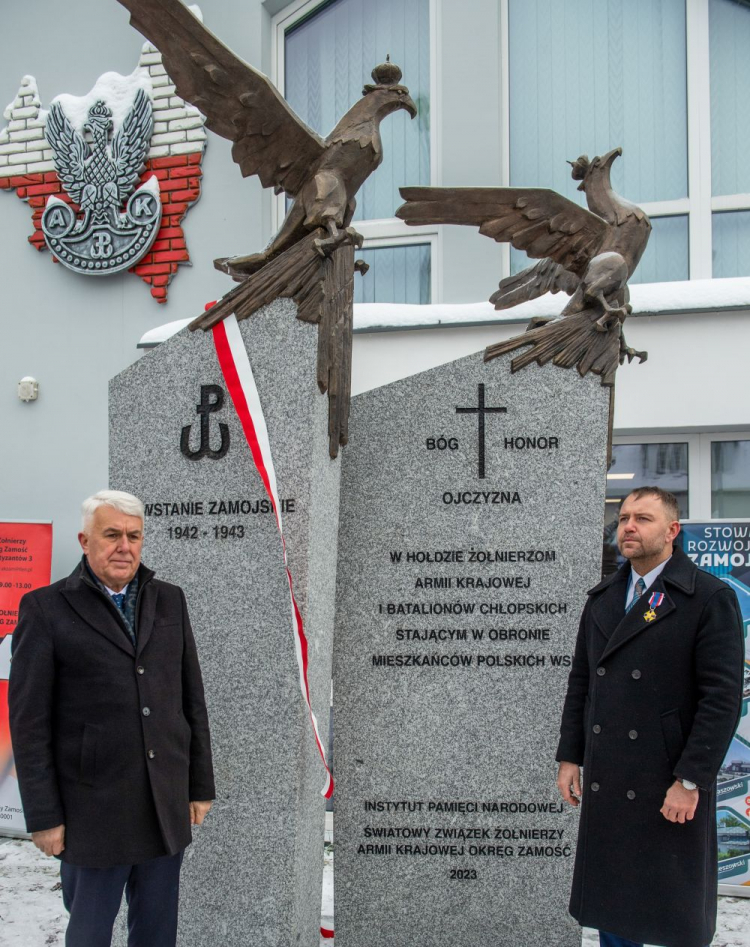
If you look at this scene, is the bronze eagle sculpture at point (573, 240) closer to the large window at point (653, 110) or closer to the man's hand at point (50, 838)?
the man's hand at point (50, 838)

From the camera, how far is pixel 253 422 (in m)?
3.18

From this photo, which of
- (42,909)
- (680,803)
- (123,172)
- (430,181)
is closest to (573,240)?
(680,803)

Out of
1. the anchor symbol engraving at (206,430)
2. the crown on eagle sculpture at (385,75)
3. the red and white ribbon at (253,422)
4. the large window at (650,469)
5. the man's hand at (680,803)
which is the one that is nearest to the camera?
the man's hand at (680,803)

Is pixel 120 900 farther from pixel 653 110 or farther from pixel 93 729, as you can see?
pixel 653 110

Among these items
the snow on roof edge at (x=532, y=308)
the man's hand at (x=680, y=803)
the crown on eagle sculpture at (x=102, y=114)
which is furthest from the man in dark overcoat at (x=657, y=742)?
the crown on eagle sculpture at (x=102, y=114)

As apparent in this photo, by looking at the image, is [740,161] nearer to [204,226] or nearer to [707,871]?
[204,226]

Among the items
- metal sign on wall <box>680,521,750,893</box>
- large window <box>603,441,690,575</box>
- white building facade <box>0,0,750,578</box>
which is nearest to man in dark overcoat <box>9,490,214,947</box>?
metal sign on wall <box>680,521,750,893</box>

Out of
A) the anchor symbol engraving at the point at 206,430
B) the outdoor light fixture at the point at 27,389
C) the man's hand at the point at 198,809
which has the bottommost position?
the man's hand at the point at 198,809

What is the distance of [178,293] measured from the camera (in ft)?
21.1

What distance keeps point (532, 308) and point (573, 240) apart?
2042 millimetres

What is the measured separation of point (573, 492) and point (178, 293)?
3788 mm

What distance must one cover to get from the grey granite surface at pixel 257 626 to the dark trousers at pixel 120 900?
54 centimetres

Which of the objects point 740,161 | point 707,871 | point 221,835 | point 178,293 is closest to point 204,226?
point 178,293

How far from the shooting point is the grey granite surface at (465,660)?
11.4 feet
